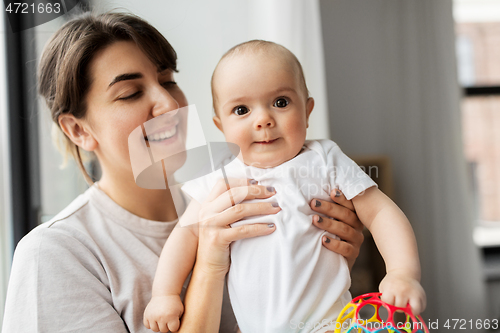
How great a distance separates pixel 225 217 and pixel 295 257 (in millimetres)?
121

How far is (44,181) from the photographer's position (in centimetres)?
66

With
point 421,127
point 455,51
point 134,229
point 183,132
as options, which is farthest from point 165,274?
point 455,51

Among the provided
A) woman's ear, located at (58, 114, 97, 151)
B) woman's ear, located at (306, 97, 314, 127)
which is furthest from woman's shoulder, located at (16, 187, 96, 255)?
woman's ear, located at (306, 97, 314, 127)

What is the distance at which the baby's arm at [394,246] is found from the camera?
426mm

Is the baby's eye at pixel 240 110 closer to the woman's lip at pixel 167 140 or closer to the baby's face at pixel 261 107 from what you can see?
the baby's face at pixel 261 107

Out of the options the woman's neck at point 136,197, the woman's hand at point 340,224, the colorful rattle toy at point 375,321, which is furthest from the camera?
the woman's neck at point 136,197

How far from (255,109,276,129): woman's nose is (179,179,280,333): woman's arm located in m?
0.09

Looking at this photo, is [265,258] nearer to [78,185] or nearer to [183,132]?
[183,132]

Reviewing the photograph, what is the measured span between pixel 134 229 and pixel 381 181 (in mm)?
440

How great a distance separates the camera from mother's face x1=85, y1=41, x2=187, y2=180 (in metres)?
0.56

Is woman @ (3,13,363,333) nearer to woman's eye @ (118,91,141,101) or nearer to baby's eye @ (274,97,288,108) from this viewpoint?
woman's eye @ (118,91,141,101)

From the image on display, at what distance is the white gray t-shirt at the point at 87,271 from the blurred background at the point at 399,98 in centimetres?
25

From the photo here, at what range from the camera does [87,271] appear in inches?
22.2

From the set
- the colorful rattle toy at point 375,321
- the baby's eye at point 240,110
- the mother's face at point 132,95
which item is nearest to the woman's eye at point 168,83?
the mother's face at point 132,95
